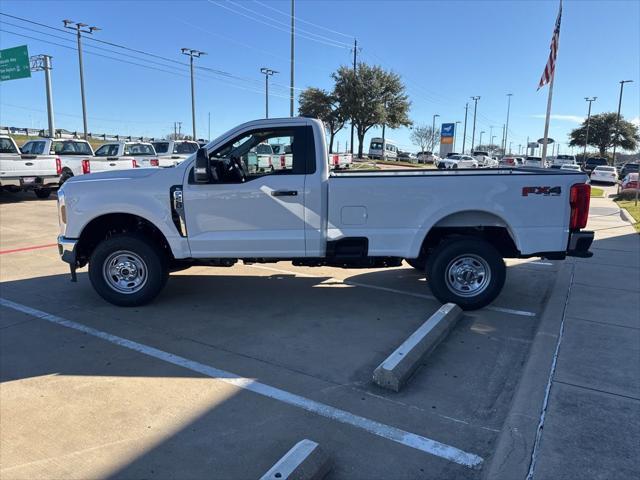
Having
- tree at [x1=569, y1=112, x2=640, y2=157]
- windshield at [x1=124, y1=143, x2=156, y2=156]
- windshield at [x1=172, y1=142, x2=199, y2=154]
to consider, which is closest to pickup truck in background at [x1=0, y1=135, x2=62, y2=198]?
windshield at [x1=124, y1=143, x2=156, y2=156]

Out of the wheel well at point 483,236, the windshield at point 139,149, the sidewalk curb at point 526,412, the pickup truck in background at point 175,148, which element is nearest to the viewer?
the sidewalk curb at point 526,412

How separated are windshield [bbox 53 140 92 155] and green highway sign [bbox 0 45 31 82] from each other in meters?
12.5

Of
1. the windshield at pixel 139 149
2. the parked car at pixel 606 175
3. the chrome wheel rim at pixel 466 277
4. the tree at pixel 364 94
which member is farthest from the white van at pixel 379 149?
the chrome wheel rim at pixel 466 277

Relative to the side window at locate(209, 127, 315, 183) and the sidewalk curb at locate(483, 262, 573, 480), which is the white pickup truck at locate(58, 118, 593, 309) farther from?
the sidewalk curb at locate(483, 262, 573, 480)

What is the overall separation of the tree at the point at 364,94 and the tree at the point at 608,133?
36502mm

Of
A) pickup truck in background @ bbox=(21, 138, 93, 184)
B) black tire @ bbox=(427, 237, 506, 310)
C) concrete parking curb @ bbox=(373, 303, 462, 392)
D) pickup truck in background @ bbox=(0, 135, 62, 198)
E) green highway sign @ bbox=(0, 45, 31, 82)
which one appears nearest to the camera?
concrete parking curb @ bbox=(373, 303, 462, 392)

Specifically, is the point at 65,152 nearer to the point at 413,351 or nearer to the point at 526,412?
the point at 413,351

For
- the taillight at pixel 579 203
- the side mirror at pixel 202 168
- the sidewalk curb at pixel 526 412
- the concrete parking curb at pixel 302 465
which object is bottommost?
the sidewalk curb at pixel 526 412

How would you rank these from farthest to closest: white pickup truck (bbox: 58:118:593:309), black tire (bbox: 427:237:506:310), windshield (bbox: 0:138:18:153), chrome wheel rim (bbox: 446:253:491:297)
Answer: windshield (bbox: 0:138:18:153), chrome wheel rim (bbox: 446:253:491:297), black tire (bbox: 427:237:506:310), white pickup truck (bbox: 58:118:593:309)

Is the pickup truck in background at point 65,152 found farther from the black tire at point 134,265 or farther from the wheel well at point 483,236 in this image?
the wheel well at point 483,236

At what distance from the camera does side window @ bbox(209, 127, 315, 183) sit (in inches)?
210

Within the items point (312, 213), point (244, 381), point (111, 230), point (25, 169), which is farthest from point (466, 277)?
point (25, 169)

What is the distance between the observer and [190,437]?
314cm

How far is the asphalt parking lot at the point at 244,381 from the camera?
296 centimetres
